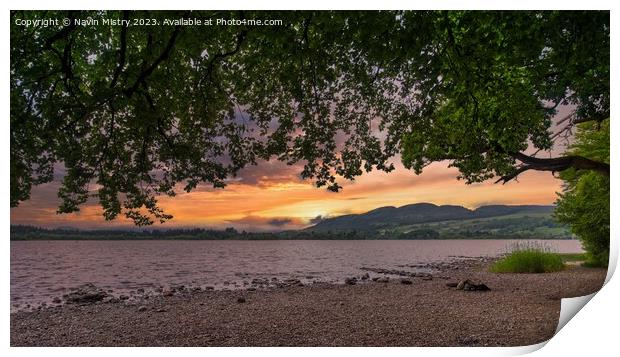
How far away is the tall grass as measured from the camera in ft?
43.1

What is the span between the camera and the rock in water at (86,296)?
437 inches

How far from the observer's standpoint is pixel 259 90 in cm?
787

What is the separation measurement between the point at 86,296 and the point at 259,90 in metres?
6.92

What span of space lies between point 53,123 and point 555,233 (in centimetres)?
1035

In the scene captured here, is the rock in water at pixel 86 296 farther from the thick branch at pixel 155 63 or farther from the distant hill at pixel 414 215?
the thick branch at pixel 155 63

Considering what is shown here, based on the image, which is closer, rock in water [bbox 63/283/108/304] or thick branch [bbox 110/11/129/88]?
thick branch [bbox 110/11/129/88]

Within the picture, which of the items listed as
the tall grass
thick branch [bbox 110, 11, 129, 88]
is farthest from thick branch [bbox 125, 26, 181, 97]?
the tall grass

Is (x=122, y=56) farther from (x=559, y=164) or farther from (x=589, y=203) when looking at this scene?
(x=589, y=203)

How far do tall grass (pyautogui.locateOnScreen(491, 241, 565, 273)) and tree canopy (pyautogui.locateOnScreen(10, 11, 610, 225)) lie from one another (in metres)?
5.61

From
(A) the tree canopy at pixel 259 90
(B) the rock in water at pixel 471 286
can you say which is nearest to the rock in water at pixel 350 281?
(B) the rock in water at pixel 471 286

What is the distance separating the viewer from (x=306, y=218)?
8703 millimetres

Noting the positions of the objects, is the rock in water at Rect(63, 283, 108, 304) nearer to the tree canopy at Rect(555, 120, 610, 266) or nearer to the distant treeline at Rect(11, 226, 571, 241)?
the distant treeline at Rect(11, 226, 571, 241)

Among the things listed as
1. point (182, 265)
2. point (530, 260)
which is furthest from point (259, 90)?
point (182, 265)

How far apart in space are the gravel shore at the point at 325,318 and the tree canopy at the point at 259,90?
190 cm
